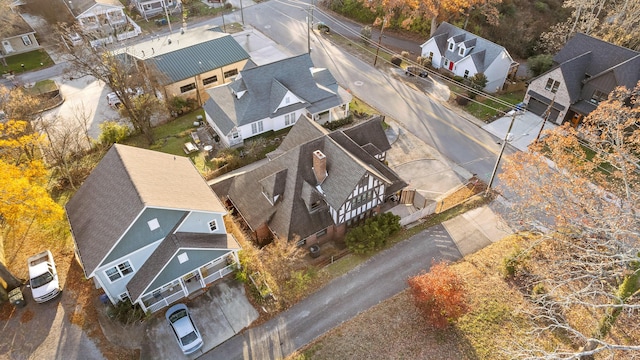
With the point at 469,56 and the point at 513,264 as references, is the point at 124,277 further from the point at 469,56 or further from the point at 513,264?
the point at 469,56

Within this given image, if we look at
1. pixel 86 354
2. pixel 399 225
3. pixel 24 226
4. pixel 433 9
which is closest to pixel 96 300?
pixel 86 354

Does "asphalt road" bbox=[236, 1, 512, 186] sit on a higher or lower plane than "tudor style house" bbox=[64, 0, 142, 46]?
lower

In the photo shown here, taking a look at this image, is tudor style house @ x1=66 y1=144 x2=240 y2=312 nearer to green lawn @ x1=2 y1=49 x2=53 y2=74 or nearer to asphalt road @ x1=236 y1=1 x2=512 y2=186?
asphalt road @ x1=236 y1=1 x2=512 y2=186

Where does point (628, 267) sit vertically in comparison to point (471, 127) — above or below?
above

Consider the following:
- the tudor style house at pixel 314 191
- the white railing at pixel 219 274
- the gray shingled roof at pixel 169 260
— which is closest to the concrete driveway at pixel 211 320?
the white railing at pixel 219 274

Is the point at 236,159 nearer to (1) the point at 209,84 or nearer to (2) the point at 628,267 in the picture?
(1) the point at 209,84

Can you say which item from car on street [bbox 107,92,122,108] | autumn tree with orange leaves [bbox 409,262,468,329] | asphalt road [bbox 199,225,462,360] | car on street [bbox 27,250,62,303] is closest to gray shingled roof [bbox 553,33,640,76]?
asphalt road [bbox 199,225,462,360]
